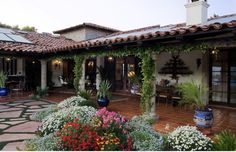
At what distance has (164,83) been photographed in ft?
39.4

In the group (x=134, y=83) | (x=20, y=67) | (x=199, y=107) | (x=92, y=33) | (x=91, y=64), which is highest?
(x=92, y=33)

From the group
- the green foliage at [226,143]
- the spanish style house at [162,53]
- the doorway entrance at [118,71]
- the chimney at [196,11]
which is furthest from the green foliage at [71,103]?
the doorway entrance at [118,71]

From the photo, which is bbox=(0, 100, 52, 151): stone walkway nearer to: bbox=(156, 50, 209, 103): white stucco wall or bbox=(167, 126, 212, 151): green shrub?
bbox=(167, 126, 212, 151): green shrub

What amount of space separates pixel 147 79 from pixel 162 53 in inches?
207

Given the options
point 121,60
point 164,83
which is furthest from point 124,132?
point 121,60

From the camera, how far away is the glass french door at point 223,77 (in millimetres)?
10539

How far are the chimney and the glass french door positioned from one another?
5.47ft

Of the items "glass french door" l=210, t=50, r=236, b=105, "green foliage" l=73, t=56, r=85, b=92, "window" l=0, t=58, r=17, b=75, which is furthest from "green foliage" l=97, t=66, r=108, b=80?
"glass french door" l=210, t=50, r=236, b=105

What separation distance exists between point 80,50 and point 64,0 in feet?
21.6

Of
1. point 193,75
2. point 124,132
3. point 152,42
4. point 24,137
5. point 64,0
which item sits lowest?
point 24,137

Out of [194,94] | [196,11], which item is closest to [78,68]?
[196,11]

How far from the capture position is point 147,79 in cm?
809

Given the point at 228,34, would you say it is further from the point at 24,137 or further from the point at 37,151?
the point at 24,137

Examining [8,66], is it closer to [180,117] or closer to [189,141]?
[180,117]
